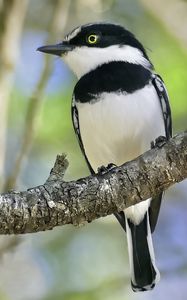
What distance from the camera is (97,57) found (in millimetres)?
4602

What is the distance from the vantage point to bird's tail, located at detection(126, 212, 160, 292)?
4.46 meters

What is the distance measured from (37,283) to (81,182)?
8.40ft

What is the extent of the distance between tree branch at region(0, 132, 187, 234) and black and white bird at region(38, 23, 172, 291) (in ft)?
3.41

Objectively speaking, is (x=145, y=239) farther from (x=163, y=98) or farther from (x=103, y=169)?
(x=103, y=169)

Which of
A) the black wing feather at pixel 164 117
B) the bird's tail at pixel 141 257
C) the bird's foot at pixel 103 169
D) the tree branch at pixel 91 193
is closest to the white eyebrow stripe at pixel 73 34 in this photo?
the black wing feather at pixel 164 117

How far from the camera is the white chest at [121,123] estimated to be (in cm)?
430

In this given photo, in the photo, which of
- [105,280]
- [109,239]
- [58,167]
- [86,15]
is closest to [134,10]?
[86,15]

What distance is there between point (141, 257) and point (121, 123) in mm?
765

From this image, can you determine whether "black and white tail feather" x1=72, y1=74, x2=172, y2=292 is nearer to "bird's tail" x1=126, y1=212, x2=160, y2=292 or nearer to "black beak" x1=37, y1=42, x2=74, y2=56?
"bird's tail" x1=126, y1=212, x2=160, y2=292

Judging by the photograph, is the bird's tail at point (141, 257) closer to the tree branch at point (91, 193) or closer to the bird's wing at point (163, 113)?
the bird's wing at point (163, 113)

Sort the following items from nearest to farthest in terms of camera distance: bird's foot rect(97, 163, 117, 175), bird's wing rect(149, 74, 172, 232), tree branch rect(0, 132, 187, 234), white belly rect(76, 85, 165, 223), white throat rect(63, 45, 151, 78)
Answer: tree branch rect(0, 132, 187, 234), bird's foot rect(97, 163, 117, 175), white belly rect(76, 85, 165, 223), bird's wing rect(149, 74, 172, 232), white throat rect(63, 45, 151, 78)

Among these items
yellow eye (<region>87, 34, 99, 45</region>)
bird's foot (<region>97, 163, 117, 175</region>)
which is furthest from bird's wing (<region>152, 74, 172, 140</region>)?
bird's foot (<region>97, 163, 117, 175</region>)

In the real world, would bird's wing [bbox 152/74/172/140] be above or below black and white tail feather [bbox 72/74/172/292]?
above

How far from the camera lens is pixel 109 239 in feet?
21.2
